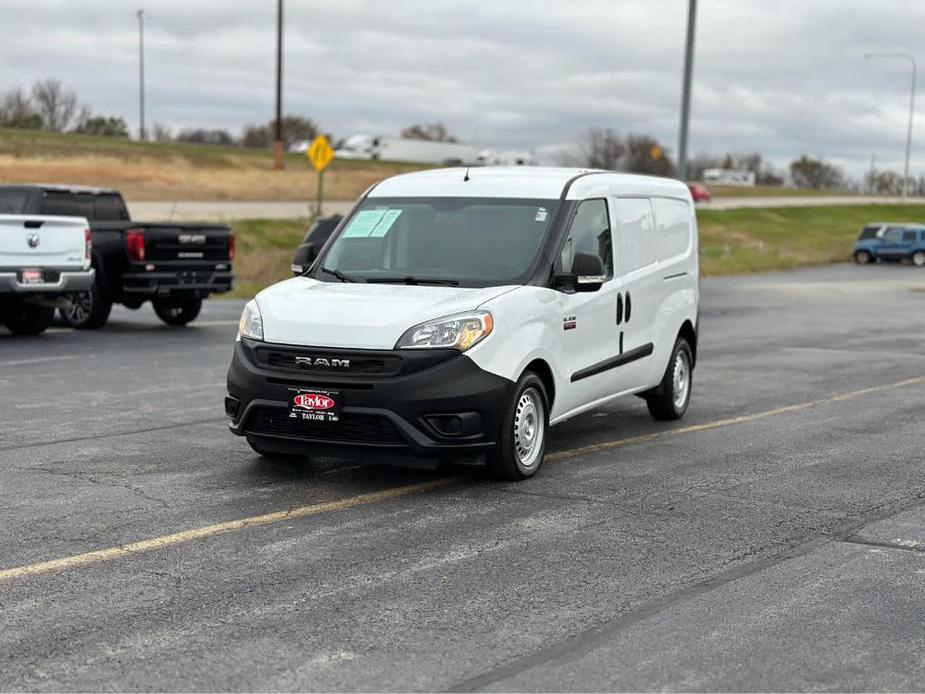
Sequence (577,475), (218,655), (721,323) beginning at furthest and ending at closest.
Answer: (721,323), (577,475), (218,655)

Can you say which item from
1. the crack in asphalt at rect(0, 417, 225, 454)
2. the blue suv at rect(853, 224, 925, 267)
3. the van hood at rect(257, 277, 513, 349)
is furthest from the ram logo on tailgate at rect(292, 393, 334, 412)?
the blue suv at rect(853, 224, 925, 267)

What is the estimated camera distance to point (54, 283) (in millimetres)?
16078

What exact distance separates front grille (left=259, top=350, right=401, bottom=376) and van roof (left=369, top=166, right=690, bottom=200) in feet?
6.23

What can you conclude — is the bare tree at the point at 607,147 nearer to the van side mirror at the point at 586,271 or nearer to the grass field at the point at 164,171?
the grass field at the point at 164,171

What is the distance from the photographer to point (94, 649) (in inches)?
194

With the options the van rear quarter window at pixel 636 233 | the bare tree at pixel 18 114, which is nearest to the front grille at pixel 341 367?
the van rear quarter window at pixel 636 233

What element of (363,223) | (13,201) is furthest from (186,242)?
(363,223)

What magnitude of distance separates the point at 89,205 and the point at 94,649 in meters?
14.2

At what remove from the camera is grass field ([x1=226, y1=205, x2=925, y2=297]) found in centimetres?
3228

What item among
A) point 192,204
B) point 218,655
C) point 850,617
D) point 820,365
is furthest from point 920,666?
point 192,204

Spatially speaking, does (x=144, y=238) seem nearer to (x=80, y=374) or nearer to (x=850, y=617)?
(x=80, y=374)

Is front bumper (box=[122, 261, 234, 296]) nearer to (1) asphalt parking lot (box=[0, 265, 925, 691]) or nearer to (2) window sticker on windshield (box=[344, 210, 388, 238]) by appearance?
(1) asphalt parking lot (box=[0, 265, 925, 691])

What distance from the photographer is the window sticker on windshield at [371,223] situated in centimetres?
906

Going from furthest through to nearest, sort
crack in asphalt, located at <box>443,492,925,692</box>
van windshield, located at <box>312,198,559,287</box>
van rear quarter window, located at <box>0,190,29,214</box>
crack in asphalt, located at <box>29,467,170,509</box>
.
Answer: van rear quarter window, located at <box>0,190,29,214</box>
van windshield, located at <box>312,198,559,287</box>
crack in asphalt, located at <box>29,467,170,509</box>
crack in asphalt, located at <box>443,492,925,692</box>
